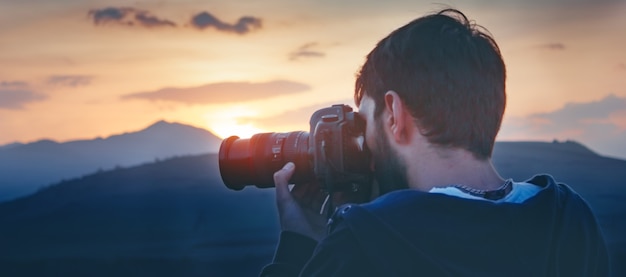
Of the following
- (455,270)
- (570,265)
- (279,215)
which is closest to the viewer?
(455,270)

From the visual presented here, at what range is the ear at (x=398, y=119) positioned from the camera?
1591 mm

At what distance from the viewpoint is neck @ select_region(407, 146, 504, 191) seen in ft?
4.97

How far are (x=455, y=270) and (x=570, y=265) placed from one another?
0.89ft

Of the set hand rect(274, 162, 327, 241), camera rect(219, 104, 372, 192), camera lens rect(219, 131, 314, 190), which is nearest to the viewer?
hand rect(274, 162, 327, 241)

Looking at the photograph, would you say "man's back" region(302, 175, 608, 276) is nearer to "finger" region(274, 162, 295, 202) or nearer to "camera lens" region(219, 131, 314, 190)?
"finger" region(274, 162, 295, 202)

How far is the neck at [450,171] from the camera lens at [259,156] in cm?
64

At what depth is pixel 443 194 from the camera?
4.69ft

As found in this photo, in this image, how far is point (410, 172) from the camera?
1572mm

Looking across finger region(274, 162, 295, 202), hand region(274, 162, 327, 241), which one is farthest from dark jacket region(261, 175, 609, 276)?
finger region(274, 162, 295, 202)

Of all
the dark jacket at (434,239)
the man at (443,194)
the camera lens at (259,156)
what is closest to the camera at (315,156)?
the camera lens at (259,156)

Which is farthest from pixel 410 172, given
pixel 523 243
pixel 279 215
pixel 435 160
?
pixel 279 215

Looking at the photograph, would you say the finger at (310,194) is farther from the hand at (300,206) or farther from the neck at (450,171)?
the neck at (450,171)

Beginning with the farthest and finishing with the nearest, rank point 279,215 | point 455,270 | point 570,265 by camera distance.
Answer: point 279,215
point 570,265
point 455,270

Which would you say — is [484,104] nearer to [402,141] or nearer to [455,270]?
[402,141]
